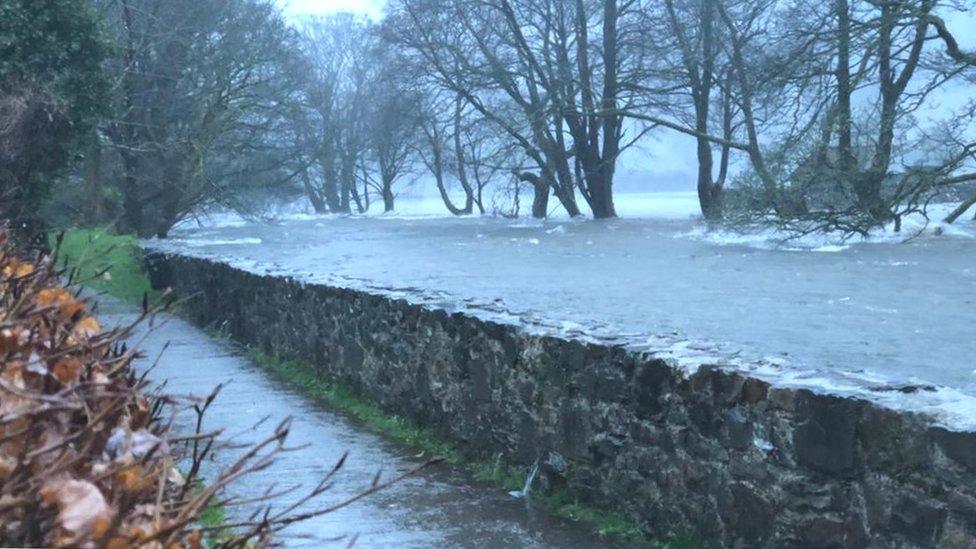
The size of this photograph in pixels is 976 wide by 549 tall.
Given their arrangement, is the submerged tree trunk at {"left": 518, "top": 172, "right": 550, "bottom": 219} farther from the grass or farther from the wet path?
the wet path

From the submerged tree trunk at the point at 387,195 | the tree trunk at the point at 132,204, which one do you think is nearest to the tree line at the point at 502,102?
the tree trunk at the point at 132,204

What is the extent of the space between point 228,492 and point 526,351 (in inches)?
74.5

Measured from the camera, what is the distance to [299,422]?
31.6ft

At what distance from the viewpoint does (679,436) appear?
231 inches

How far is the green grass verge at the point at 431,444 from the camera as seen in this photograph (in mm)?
6508

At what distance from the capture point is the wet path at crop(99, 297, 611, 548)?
20.7 feet

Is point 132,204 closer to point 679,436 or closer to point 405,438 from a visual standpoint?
point 405,438

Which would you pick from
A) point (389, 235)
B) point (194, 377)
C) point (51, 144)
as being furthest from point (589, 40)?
point (194, 377)

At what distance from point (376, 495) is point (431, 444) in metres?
1.49

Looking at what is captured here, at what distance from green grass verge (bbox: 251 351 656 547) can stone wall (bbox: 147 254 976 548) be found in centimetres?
8

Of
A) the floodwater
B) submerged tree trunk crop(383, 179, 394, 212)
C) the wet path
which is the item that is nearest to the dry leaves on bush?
the wet path

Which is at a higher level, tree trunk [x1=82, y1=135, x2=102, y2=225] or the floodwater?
tree trunk [x1=82, y1=135, x2=102, y2=225]

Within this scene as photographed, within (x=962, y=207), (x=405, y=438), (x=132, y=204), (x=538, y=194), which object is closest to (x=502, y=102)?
(x=538, y=194)

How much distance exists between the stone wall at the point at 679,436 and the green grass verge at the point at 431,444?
0.08 meters
